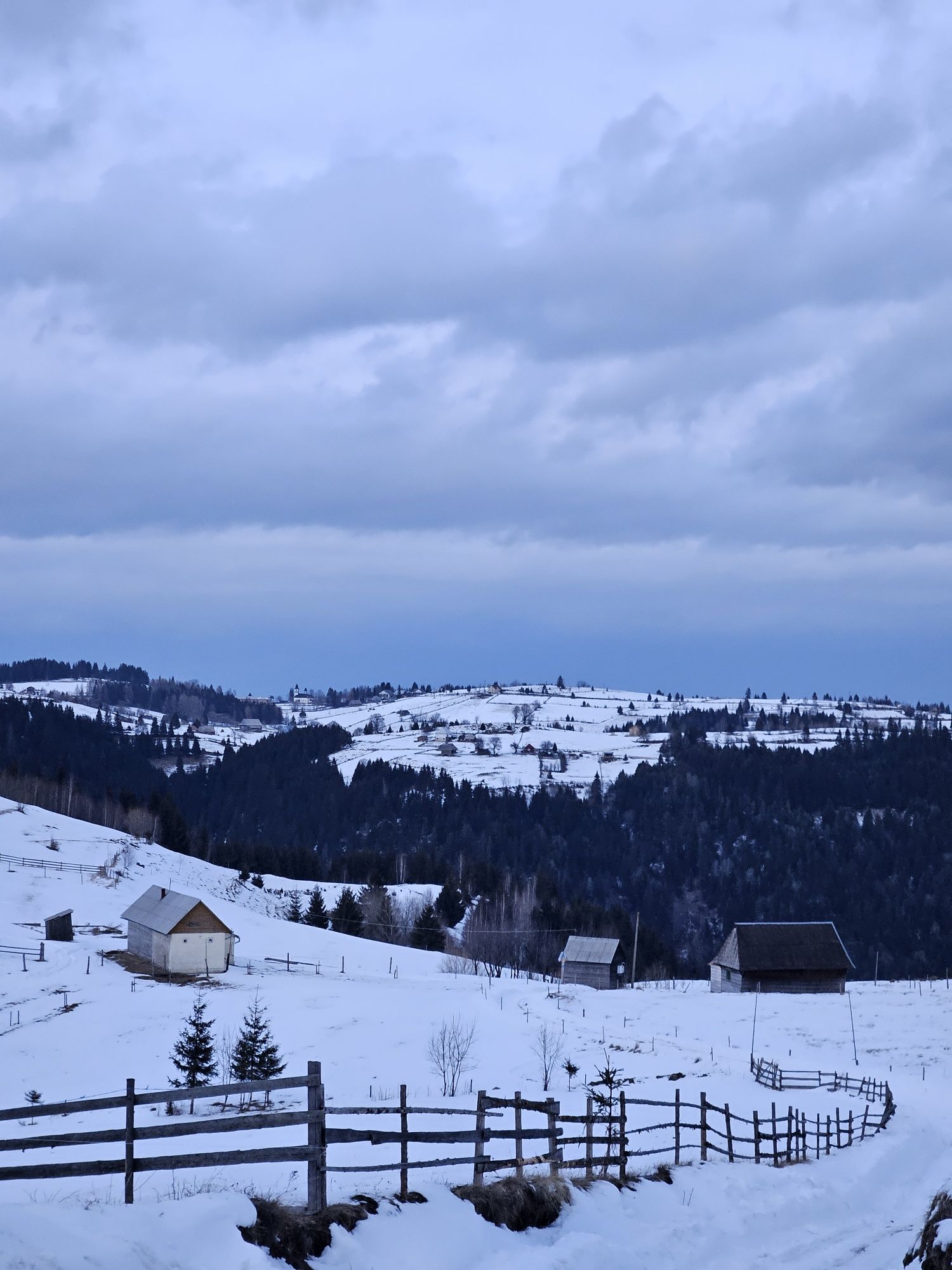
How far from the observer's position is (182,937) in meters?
59.2

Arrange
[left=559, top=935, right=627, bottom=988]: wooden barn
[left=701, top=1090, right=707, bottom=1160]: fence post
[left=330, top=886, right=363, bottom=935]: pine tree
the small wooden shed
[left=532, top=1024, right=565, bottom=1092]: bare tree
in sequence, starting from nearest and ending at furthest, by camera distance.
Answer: [left=701, top=1090, right=707, bottom=1160]: fence post → [left=532, top=1024, right=565, bottom=1092]: bare tree → the small wooden shed → [left=559, top=935, right=627, bottom=988]: wooden barn → [left=330, top=886, right=363, bottom=935]: pine tree

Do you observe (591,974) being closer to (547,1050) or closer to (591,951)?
(591,951)

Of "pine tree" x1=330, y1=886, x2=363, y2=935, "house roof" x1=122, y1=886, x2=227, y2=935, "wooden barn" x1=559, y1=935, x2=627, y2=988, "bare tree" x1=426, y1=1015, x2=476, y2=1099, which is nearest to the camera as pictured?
"bare tree" x1=426, y1=1015, x2=476, y2=1099

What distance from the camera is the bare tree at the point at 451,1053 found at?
34.7 meters

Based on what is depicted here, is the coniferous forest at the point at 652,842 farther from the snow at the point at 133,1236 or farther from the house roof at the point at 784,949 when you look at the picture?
the snow at the point at 133,1236

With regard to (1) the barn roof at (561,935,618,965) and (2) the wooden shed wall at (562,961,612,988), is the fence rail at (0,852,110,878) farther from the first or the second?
(2) the wooden shed wall at (562,961,612,988)

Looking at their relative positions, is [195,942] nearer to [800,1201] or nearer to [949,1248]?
[800,1201]

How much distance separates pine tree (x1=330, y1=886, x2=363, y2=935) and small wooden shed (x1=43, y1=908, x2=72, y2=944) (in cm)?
2963

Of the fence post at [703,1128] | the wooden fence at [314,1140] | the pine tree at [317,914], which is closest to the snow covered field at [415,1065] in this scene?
the wooden fence at [314,1140]

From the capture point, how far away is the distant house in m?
59.0

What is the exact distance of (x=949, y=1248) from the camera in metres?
8.68

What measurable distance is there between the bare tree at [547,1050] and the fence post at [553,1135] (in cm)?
1919

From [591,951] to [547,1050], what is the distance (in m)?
38.7

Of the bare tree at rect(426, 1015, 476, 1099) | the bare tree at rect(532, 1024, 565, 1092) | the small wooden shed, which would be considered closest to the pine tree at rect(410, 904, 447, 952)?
the small wooden shed
